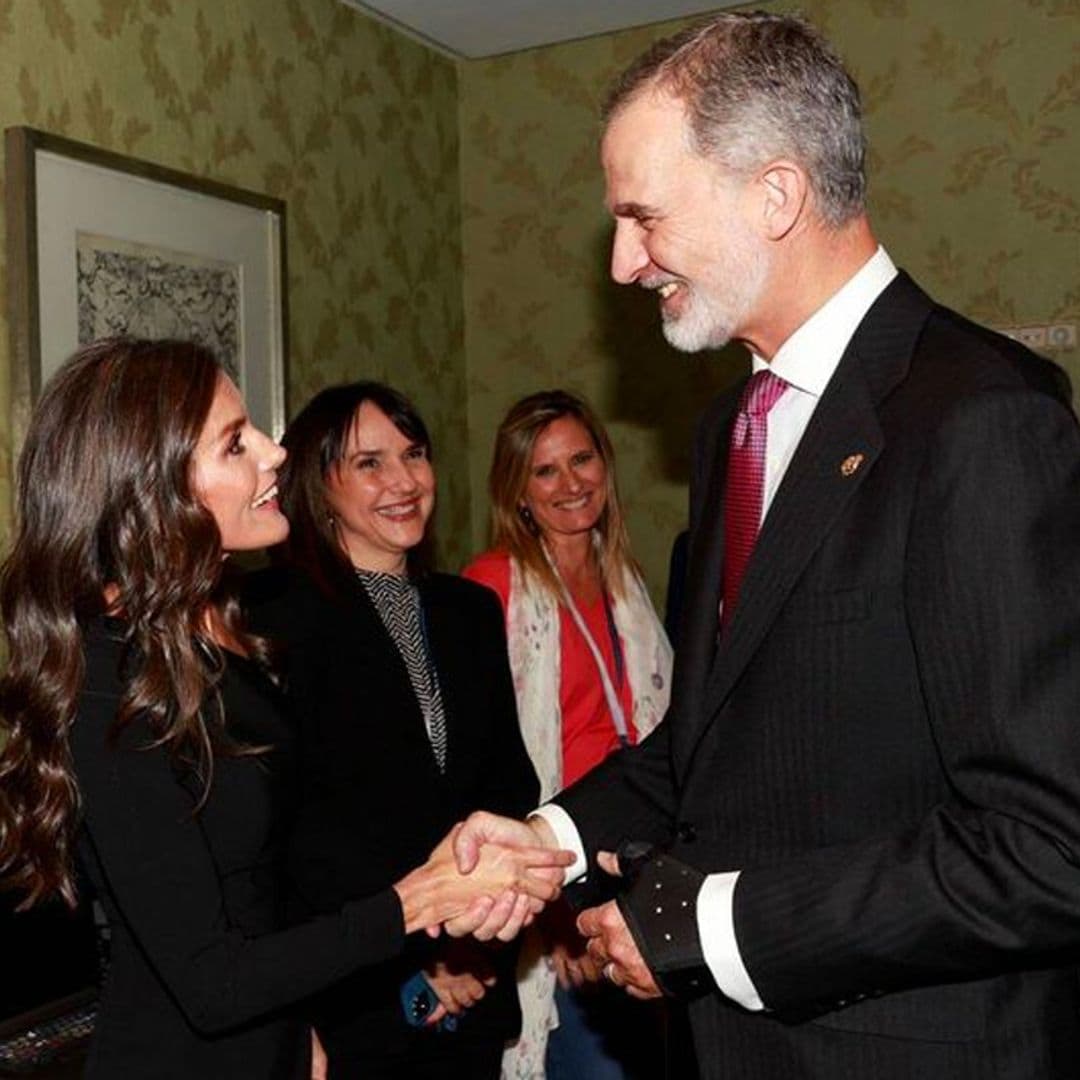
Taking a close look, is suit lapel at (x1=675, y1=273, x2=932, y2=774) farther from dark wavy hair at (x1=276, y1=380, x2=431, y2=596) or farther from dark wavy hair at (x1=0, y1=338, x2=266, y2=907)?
dark wavy hair at (x1=276, y1=380, x2=431, y2=596)

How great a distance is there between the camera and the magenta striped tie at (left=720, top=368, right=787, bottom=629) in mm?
1618

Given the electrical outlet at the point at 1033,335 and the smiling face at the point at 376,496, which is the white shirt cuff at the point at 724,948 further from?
the electrical outlet at the point at 1033,335

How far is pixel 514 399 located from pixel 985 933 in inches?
136

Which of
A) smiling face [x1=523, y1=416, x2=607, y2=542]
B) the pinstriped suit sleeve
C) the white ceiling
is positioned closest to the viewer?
the pinstriped suit sleeve

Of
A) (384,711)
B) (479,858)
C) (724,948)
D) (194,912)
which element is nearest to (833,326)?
(724,948)

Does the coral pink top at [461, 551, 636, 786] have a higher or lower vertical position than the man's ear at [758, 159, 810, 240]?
lower

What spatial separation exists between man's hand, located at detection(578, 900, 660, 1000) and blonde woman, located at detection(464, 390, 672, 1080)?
1.50 metres

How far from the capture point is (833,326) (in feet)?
5.09

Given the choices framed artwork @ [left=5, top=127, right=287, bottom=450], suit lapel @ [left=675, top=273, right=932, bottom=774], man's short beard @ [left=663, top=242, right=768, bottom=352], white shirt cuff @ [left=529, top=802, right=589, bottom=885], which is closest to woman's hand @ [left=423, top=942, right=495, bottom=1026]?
white shirt cuff @ [left=529, top=802, right=589, bottom=885]

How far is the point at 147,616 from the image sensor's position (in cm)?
169

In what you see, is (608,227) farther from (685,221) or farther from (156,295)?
(685,221)

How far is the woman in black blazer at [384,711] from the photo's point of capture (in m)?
2.30

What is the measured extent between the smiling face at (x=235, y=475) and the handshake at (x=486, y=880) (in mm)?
529

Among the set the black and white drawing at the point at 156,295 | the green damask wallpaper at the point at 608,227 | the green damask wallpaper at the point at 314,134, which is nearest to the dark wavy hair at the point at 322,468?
the black and white drawing at the point at 156,295
